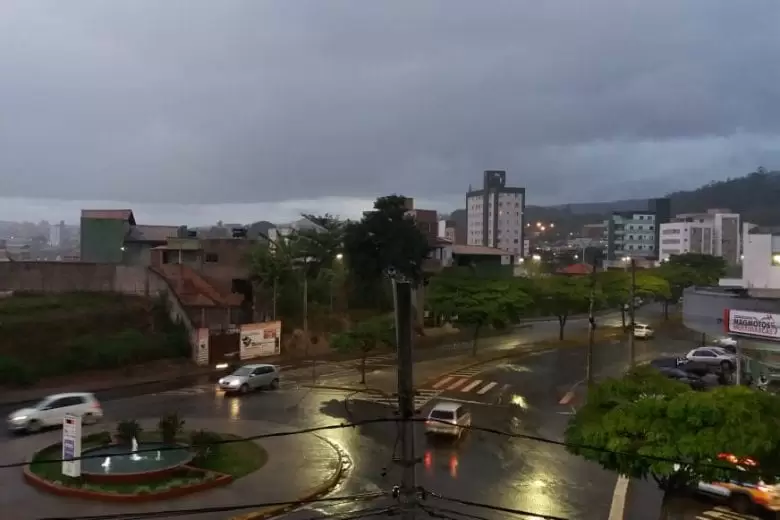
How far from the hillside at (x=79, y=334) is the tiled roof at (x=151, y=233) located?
16.2 meters

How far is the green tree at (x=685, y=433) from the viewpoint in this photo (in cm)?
1170

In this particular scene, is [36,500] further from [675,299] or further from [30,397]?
[675,299]

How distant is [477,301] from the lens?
154 feet

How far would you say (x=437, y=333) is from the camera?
57625 millimetres

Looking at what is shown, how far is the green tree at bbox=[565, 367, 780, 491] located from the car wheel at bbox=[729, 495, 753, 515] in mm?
5360

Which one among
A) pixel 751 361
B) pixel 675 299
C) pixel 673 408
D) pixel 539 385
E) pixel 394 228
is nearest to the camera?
pixel 673 408

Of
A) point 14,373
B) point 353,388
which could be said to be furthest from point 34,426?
point 353,388

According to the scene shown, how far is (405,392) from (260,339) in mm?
38036

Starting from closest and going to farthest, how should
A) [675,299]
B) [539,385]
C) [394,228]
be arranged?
[539,385]
[394,228]
[675,299]

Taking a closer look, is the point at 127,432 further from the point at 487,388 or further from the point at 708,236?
the point at 708,236

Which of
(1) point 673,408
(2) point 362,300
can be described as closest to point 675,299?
(2) point 362,300

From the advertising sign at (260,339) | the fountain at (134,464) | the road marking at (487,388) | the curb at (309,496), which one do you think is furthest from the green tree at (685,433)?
the advertising sign at (260,339)

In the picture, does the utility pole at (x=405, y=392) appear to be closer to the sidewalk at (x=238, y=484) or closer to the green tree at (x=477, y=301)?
the sidewalk at (x=238, y=484)

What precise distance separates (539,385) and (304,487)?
2049 centimetres
